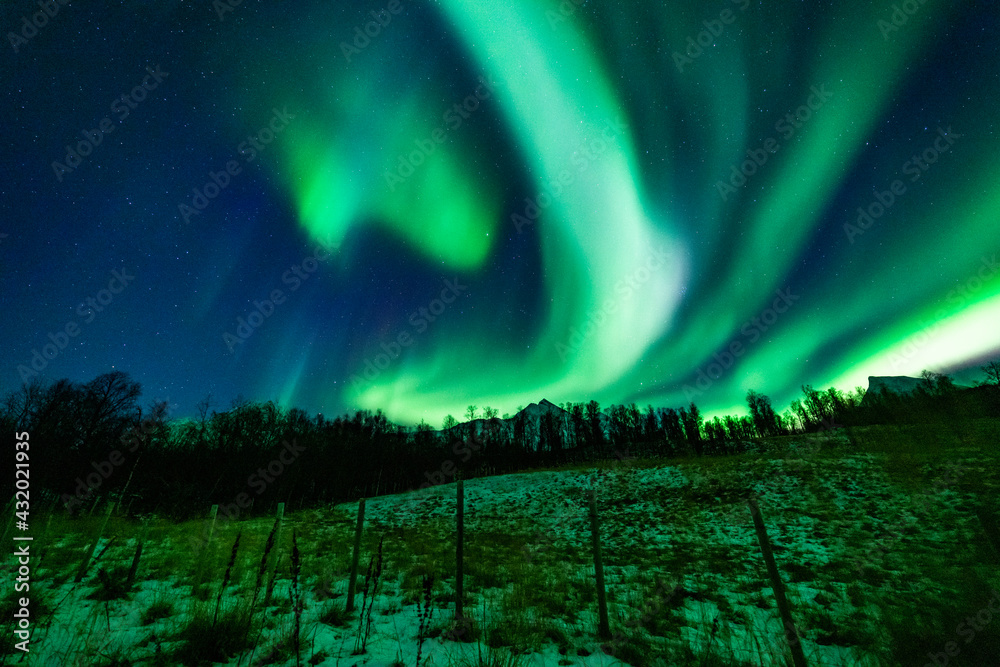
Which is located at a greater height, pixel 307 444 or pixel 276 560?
pixel 307 444

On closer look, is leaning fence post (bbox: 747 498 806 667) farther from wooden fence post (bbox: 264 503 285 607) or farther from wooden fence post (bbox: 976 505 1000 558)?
wooden fence post (bbox: 976 505 1000 558)

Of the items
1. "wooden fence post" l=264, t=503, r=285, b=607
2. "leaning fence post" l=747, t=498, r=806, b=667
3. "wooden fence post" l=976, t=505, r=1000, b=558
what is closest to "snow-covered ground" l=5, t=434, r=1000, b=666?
"leaning fence post" l=747, t=498, r=806, b=667

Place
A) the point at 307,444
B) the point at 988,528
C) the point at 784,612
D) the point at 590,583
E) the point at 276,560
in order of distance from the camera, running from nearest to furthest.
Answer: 1. the point at 784,612
2. the point at 276,560
3. the point at 988,528
4. the point at 590,583
5. the point at 307,444

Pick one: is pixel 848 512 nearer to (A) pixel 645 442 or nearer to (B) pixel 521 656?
(B) pixel 521 656

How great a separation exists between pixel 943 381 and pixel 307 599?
6453cm

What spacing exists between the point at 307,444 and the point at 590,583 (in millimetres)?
56146

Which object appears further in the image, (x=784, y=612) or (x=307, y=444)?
(x=307, y=444)

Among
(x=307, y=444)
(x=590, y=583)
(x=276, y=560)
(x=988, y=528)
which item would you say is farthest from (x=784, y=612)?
(x=307, y=444)

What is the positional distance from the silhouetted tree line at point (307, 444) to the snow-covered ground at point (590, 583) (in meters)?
4.64

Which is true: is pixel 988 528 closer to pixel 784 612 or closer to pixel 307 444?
pixel 784 612

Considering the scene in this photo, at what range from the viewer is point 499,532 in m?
20.4

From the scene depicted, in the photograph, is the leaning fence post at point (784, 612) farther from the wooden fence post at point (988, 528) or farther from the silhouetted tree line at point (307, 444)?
the silhouetted tree line at point (307, 444)

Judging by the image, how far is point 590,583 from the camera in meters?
9.52

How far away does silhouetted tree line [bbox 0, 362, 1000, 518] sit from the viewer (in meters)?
33.5
